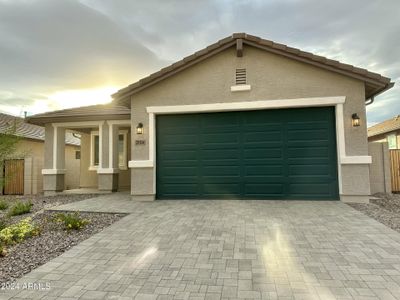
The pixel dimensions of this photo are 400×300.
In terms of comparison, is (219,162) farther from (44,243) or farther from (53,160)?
(53,160)

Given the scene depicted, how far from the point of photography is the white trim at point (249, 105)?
7.59 meters

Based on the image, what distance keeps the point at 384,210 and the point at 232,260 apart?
539cm

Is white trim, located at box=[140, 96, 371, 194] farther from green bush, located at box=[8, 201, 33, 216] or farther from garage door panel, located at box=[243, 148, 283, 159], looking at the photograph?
green bush, located at box=[8, 201, 33, 216]

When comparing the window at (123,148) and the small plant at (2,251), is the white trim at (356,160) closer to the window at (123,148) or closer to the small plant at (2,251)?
the small plant at (2,251)

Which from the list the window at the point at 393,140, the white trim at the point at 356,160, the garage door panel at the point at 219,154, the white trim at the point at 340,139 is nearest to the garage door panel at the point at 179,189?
the garage door panel at the point at 219,154

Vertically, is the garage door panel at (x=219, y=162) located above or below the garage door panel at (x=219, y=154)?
below

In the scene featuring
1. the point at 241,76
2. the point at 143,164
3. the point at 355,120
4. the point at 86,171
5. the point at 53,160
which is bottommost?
the point at 86,171

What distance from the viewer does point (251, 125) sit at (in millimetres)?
8148

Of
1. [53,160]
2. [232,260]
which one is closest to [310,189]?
[232,260]

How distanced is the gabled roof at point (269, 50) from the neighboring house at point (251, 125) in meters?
0.03

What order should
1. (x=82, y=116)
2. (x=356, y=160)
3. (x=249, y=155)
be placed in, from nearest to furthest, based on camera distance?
(x=356, y=160), (x=249, y=155), (x=82, y=116)

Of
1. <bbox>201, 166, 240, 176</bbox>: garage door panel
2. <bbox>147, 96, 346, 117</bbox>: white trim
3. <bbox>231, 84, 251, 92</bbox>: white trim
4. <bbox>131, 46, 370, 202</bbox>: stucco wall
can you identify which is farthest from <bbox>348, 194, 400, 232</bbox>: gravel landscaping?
<bbox>231, 84, 251, 92</bbox>: white trim

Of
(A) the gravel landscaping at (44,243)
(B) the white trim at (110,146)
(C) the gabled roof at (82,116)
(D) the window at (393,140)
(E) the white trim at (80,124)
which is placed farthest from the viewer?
(D) the window at (393,140)

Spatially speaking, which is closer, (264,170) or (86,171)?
(264,170)
